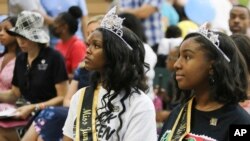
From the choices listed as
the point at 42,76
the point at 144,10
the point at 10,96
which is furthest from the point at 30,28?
the point at 144,10

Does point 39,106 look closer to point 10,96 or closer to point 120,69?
point 10,96

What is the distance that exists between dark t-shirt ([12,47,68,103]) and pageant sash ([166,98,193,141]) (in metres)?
2.77

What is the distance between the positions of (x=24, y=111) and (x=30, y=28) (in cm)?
87

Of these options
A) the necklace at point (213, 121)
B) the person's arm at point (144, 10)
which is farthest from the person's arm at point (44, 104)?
the necklace at point (213, 121)

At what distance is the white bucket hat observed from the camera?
21.9 ft

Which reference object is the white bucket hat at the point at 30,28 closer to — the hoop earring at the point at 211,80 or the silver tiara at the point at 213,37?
the silver tiara at the point at 213,37

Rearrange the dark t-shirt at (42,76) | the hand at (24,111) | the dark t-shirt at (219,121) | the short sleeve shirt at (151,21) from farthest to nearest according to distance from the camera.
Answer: the short sleeve shirt at (151,21)
the dark t-shirt at (42,76)
the hand at (24,111)
the dark t-shirt at (219,121)

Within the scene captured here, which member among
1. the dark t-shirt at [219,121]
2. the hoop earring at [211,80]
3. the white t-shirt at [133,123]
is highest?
the hoop earring at [211,80]

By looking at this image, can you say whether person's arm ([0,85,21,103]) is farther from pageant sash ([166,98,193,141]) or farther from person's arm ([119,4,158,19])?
pageant sash ([166,98,193,141])

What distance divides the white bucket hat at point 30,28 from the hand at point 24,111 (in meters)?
0.62

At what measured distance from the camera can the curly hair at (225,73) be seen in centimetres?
375

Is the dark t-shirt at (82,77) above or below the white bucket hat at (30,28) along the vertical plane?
below

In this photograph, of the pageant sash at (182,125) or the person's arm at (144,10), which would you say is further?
the person's arm at (144,10)

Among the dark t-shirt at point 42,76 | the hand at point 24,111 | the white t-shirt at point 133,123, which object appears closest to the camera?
the white t-shirt at point 133,123
